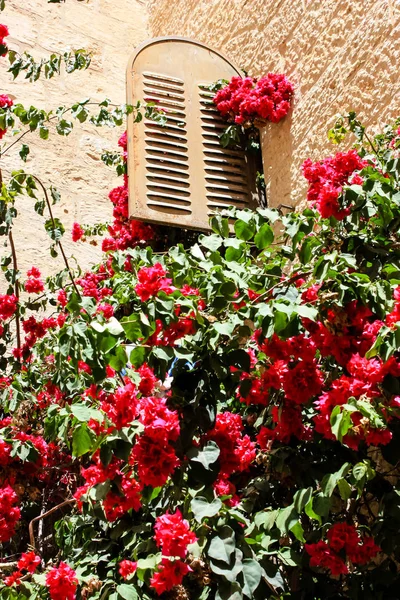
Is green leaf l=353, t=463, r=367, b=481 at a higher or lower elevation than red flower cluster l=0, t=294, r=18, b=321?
lower

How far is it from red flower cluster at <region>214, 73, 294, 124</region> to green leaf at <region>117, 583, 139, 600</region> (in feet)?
8.65

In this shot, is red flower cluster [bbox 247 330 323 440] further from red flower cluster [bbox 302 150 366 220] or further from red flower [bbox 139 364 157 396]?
red flower cluster [bbox 302 150 366 220]

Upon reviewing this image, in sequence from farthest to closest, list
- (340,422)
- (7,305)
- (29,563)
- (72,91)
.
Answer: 1. (72,91)
2. (7,305)
3. (29,563)
4. (340,422)

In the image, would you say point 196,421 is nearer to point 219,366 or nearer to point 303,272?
point 219,366

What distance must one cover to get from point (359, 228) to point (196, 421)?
79 centimetres

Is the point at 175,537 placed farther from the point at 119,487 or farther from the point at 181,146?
the point at 181,146

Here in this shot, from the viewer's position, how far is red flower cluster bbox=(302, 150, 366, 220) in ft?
7.74

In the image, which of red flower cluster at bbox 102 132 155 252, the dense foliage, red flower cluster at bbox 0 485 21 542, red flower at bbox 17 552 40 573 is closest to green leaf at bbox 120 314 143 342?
the dense foliage

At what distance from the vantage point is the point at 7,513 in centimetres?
281

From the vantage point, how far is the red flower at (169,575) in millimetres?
1884

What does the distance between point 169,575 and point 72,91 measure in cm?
444

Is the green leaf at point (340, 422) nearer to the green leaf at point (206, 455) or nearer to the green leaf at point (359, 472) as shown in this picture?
the green leaf at point (359, 472)

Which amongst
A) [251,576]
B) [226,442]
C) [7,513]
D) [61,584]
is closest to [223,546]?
[251,576]

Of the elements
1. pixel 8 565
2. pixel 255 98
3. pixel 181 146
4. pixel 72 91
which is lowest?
pixel 8 565
